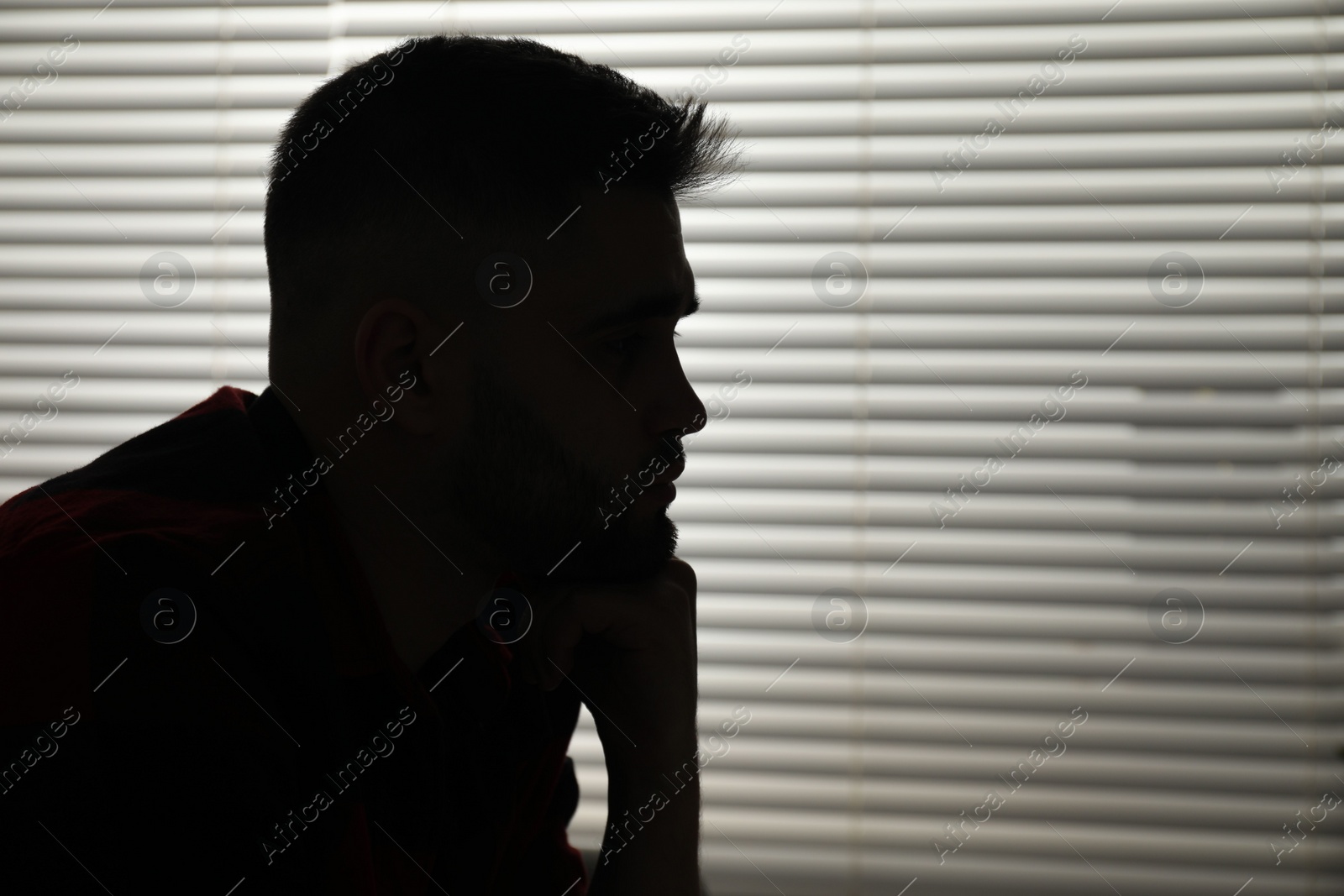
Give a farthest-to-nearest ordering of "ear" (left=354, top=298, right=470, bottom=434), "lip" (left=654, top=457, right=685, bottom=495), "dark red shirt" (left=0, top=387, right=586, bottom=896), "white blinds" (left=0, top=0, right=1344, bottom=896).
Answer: "white blinds" (left=0, top=0, right=1344, bottom=896), "lip" (left=654, top=457, right=685, bottom=495), "ear" (left=354, top=298, right=470, bottom=434), "dark red shirt" (left=0, top=387, right=586, bottom=896)

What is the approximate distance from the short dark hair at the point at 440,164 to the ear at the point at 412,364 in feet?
0.10

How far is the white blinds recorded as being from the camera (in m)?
1.29

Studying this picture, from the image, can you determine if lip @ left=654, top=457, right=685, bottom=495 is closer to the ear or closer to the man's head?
the man's head

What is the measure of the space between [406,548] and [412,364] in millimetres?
172

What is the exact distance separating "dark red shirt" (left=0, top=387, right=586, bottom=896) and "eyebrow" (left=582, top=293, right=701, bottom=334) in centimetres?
28

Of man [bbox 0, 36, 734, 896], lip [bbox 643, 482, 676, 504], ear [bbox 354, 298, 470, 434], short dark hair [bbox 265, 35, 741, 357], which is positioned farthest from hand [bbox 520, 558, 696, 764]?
short dark hair [bbox 265, 35, 741, 357]

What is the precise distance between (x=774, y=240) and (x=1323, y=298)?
2.62 feet

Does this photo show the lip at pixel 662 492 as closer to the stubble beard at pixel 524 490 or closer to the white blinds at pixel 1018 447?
the stubble beard at pixel 524 490

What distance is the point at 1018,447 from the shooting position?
132 centimetres

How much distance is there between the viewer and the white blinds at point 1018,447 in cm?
129

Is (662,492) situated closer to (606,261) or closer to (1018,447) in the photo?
(606,261)

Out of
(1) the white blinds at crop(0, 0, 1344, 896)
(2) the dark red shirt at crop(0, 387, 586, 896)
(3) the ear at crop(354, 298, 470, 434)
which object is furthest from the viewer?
(1) the white blinds at crop(0, 0, 1344, 896)

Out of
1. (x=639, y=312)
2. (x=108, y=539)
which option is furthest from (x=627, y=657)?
(x=108, y=539)

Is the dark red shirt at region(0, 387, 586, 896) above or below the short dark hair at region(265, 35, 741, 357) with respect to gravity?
below
